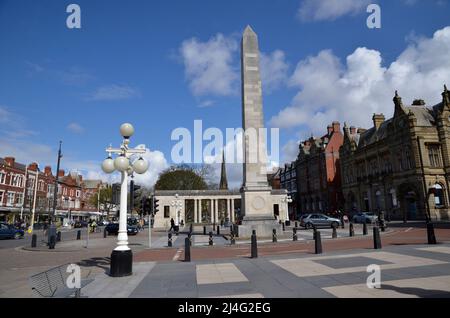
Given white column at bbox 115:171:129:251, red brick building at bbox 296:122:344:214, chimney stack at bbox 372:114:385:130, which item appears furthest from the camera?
red brick building at bbox 296:122:344:214

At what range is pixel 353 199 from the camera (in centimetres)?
6000

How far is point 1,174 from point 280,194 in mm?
49389

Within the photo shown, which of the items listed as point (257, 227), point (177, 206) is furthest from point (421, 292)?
point (177, 206)

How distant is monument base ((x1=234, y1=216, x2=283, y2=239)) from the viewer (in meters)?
24.5

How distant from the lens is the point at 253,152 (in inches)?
1021

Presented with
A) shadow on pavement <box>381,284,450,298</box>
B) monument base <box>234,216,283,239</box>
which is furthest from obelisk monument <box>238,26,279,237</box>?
shadow on pavement <box>381,284,450,298</box>

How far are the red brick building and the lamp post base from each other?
198 ft

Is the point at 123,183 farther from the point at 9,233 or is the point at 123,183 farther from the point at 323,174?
the point at 323,174

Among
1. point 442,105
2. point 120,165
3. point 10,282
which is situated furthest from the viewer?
point 442,105

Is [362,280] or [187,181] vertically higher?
[187,181]

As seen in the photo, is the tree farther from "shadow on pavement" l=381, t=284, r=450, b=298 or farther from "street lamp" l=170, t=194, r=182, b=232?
"shadow on pavement" l=381, t=284, r=450, b=298

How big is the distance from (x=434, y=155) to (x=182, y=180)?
4956cm
